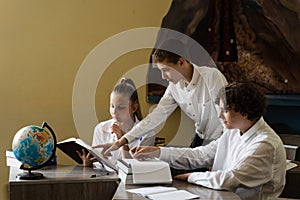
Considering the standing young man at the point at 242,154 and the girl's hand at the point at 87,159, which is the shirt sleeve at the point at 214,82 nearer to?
the standing young man at the point at 242,154

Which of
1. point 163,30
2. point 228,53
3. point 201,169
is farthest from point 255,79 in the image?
point 201,169

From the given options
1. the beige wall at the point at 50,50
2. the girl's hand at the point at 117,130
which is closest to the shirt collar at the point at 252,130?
the girl's hand at the point at 117,130

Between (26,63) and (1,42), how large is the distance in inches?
8.9

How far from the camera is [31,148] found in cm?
221

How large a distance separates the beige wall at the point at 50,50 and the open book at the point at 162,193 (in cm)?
155

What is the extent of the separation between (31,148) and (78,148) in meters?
0.36

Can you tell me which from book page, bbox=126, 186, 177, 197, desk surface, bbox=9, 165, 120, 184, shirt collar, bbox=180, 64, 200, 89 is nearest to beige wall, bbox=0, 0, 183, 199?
shirt collar, bbox=180, 64, 200, 89

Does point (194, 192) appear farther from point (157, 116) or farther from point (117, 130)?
point (157, 116)

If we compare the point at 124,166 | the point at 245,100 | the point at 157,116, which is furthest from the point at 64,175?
the point at 245,100

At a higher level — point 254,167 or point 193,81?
point 193,81

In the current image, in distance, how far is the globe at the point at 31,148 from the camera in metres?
2.21

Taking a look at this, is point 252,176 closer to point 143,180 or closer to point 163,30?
point 143,180

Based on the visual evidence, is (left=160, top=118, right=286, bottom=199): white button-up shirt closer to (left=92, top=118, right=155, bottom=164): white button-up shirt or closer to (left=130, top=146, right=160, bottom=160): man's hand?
(left=130, top=146, right=160, bottom=160): man's hand

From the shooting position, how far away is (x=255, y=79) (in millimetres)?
3246
